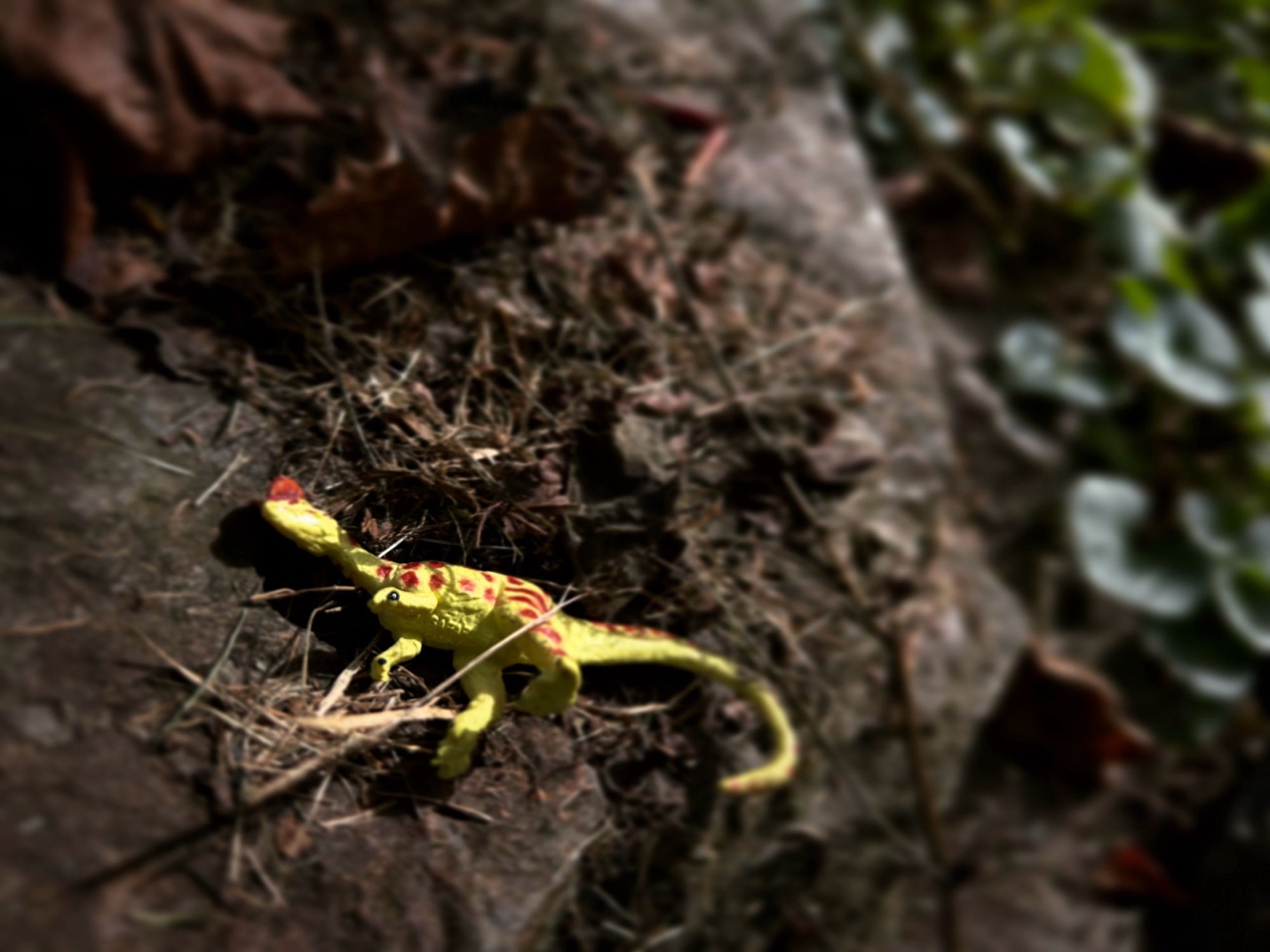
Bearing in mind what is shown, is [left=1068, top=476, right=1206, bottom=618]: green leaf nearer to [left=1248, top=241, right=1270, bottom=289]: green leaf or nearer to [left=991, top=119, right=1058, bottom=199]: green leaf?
[left=1248, top=241, right=1270, bottom=289]: green leaf

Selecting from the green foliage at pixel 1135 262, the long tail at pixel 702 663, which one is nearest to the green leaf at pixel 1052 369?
the green foliage at pixel 1135 262

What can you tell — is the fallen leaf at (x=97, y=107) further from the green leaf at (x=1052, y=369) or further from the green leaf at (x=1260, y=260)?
the green leaf at (x=1260, y=260)

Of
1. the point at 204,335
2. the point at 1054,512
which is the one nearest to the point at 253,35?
the point at 204,335

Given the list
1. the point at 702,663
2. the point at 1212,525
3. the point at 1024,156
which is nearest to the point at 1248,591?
the point at 1212,525

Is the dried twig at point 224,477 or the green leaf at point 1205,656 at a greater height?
the dried twig at point 224,477

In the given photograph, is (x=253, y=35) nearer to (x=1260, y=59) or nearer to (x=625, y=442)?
(x=625, y=442)

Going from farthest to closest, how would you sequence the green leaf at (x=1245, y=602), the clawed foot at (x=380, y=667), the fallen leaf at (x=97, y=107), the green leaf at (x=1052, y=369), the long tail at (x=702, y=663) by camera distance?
the green leaf at (x=1052, y=369) < the green leaf at (x=1245, y=602) < the fallen leaf at (x=97, y=107) < the long tail at (x=702, y=663) < the clawed foot at (x=380, y=667)

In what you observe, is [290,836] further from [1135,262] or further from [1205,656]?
[1135,262]
